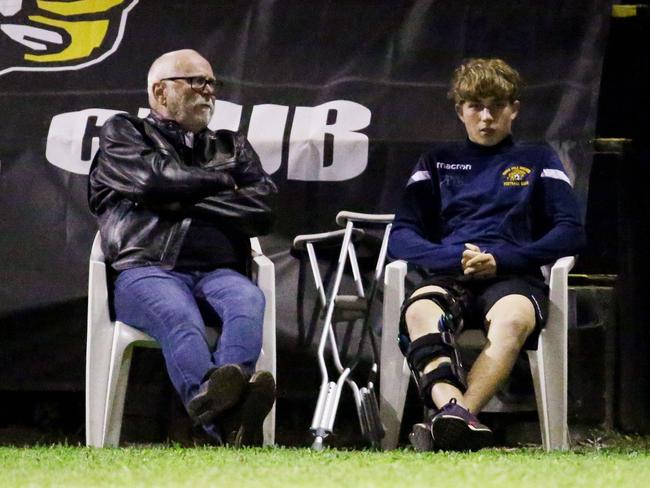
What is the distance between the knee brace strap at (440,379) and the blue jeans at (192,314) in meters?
0.51

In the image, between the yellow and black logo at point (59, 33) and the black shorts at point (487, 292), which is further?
the yellow and black logo at point (59, 33)

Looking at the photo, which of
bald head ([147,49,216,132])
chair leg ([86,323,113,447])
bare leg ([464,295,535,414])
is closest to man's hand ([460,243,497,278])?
bare leg ([464,295,535,414])

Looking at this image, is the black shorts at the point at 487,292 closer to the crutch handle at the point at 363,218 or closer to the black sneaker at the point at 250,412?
the crutch handle at the point at 363,218

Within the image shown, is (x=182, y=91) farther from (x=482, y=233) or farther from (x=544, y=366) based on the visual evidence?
(x=544, y=366)

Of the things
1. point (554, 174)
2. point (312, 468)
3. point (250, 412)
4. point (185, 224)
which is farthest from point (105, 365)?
point (554, 174)

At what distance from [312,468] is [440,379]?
71cm

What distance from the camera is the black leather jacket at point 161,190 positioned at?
3994 mm

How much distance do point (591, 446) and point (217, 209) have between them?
1549mm

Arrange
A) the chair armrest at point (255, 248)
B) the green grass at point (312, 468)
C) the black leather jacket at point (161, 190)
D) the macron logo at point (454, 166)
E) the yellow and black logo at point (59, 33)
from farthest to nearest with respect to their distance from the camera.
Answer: the yellow and black logo at point (59, 33) < the chair armrest at point (255, 248) < the macron logo at point (454, 166) < the black leather jacket at point (161, 190) < the green grass at point (312, 468)

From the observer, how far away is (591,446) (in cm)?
Answer: 441

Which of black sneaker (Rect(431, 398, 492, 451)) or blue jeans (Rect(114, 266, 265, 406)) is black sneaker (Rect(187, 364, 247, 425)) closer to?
blue jeans (Rect(114, 266, 265, 406))

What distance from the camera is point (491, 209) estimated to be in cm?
403

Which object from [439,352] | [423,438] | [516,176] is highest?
[516,176]

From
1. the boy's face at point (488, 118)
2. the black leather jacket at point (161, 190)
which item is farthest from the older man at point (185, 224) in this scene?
the boy's face at point (488, 118)
